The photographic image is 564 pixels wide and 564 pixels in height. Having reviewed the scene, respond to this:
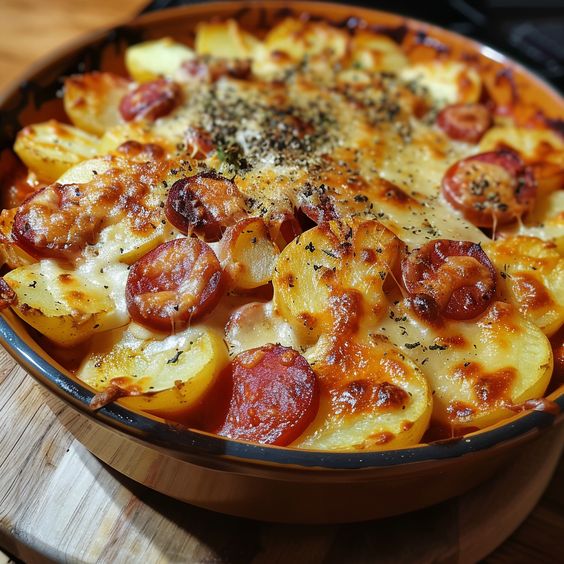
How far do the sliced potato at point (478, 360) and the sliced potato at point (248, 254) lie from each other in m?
0.36

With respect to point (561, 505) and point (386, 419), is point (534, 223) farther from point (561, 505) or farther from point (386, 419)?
point (386, 419)

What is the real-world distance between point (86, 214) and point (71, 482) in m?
0.76

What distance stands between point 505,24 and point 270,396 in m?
3.79

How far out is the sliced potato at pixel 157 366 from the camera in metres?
1.64

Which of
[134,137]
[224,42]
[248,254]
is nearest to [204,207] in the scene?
[248,254]

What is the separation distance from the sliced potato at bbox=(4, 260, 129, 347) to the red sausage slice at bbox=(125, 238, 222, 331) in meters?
0.07

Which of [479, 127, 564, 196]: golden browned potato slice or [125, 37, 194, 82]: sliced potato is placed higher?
[125, 37, 194, 82]: sliced potato

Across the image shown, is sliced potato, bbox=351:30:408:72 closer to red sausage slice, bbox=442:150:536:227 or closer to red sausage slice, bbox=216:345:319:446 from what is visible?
red sausage slice, bbox=442:150:536:227

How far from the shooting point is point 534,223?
95.0 inches

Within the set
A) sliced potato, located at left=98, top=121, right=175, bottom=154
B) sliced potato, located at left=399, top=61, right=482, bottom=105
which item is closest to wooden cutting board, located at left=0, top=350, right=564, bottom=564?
sliced potato, located at left=98, top=121, right=175, bottom=154

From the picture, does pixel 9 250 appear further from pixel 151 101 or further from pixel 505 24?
pixel 505 24

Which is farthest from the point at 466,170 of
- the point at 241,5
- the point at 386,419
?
the point at 241,5

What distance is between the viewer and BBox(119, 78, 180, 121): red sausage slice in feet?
8.25

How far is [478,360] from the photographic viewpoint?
1.81 meters
